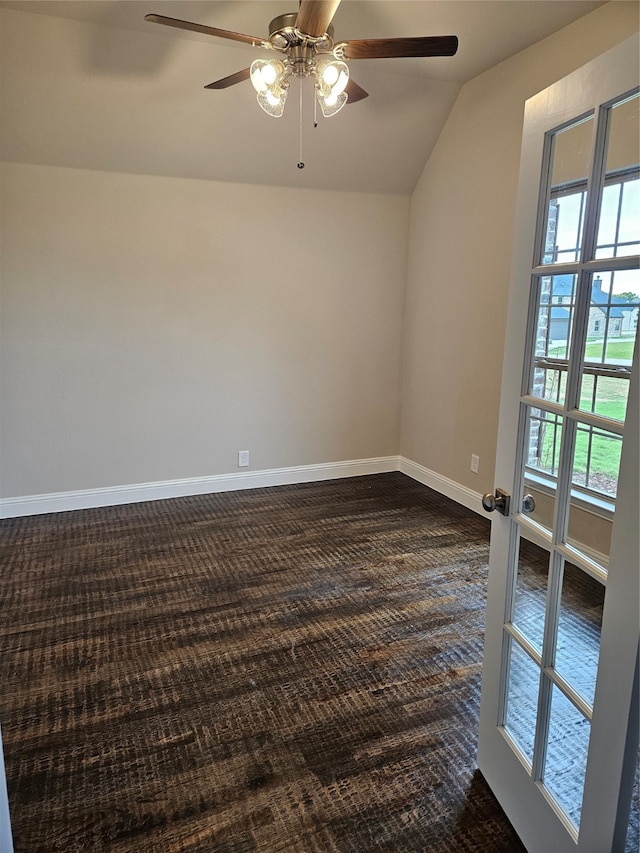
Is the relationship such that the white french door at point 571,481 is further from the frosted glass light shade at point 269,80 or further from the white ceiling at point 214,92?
the white ceiling at point 214,92

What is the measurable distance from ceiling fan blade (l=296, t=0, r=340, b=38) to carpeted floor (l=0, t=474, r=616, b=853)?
247 cm

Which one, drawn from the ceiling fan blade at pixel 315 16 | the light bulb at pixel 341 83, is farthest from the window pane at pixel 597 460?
the light bulb at pixel 341 83

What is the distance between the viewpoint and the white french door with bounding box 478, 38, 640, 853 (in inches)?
42.4

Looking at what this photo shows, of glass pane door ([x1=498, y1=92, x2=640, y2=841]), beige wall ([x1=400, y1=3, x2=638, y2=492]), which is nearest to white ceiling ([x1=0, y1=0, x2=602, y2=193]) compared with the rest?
beige wall ([x1=400, y1=3, x2=638, y2=492])

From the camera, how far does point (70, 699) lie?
216 cm

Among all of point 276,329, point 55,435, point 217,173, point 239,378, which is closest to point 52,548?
point 55,435

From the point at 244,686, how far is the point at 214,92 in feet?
10.8

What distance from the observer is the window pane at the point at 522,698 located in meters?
1.50

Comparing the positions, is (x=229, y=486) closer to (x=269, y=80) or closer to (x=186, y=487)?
(x=186, y=487)

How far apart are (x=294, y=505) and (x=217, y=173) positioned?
2.46m

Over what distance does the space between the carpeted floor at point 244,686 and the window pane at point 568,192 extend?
1.60 meters

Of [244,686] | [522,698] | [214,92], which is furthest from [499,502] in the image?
[214,92]

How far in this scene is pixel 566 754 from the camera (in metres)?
1.37

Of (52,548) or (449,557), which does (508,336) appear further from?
(52,548)
